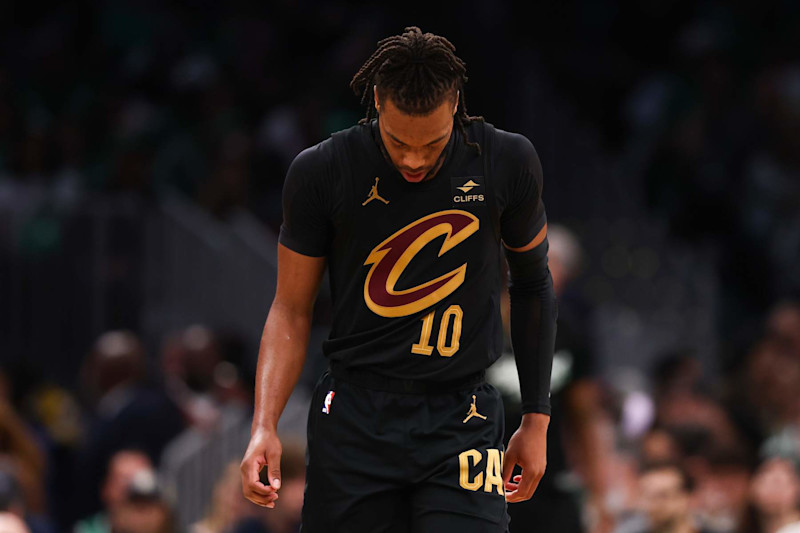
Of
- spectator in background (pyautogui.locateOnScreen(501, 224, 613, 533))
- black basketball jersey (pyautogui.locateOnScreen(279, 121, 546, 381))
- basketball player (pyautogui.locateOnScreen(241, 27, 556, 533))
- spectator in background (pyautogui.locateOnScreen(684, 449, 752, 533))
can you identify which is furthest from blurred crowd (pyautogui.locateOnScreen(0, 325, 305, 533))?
black basketball jersey (pyautogui.locateOnScreen(279, 121, 546, 381))

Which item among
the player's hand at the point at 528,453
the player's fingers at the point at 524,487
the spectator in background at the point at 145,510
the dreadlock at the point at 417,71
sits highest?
the dreadlock at the point at 417,71

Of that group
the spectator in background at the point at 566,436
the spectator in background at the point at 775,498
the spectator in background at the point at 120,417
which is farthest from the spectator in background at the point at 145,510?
the spectator in background at the point at 775,498

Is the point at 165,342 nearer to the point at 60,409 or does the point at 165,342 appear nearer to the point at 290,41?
the point at 60,409

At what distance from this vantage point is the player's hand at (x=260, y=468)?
3.87 metres

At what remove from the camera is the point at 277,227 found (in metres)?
11.3

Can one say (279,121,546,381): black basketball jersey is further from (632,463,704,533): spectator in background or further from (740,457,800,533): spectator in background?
(740,457,800,533): spectator in background

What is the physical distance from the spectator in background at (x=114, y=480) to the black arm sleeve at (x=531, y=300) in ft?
11.7

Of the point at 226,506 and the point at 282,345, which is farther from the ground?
the point at 282,345

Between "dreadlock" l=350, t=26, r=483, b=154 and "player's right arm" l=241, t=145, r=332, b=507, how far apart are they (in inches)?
11.7

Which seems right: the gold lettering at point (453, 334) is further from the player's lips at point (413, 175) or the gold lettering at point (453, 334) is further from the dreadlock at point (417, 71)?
the dreadlock at point (417, 71)

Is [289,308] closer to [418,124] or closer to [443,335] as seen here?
[443,335]

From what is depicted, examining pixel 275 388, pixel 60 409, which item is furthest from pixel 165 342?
pixel 275 388

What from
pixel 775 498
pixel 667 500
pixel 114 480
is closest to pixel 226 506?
pixel 114 480

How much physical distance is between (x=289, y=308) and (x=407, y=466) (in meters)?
0.57
